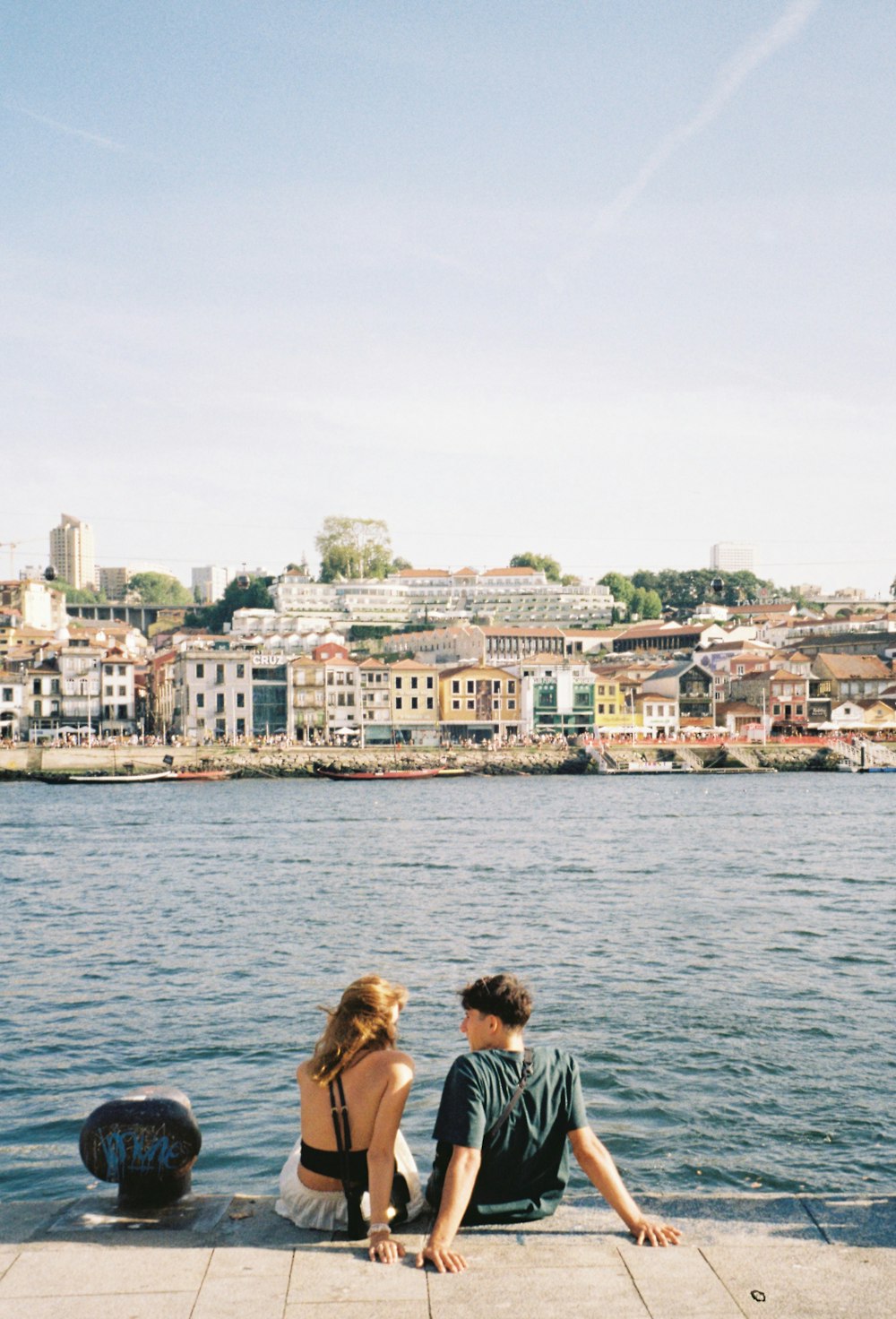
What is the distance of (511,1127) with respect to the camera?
19.8ft

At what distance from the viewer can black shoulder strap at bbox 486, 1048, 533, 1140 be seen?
5953mm

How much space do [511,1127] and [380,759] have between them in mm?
80487

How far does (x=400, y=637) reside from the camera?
433 feet

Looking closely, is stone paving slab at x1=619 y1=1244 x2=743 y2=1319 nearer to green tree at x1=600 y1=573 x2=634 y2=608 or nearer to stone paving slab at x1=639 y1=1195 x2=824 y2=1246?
stone paving slab at x1=639 y1=1195 x2=824 y2=1246

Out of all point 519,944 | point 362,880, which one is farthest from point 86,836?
point 519,944

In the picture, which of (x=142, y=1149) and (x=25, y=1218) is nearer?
(x=25, y=1218)

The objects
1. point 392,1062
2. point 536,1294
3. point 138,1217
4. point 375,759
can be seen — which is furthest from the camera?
point 375,759

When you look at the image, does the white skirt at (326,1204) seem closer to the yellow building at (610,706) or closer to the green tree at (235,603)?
the yellow building at (610,706)

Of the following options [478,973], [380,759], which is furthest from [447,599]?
[478,973]

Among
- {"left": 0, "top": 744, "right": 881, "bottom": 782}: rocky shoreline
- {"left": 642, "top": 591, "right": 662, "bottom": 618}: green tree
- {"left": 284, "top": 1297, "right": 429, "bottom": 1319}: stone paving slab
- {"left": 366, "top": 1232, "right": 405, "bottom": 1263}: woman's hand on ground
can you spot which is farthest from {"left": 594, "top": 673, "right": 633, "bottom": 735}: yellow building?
{"left": 284, "top": 1297, "right": 429, "bottom": 1319}: stone paving slab

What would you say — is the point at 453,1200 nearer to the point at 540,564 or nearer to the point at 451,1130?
the point at 451,1130

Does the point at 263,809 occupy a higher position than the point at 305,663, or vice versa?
the point at 305,663

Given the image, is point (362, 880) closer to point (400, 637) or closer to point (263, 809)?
point (263, 809)

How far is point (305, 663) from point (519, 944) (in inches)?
3051
